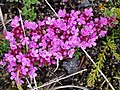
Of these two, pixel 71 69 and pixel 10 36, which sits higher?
pixel 10 36

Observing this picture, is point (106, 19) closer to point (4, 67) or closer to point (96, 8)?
point (96, 8)

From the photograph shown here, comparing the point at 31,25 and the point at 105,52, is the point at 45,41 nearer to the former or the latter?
the point at 31,25

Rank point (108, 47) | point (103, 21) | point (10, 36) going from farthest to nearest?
point (108, 47), point (103, 21), point (10, 36)

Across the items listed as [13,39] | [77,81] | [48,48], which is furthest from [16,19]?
[77,81]

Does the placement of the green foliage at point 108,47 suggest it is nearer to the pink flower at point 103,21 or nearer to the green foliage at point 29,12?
the pink flower at point 103,21

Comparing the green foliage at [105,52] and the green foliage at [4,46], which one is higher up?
the green foliage at [4,46]

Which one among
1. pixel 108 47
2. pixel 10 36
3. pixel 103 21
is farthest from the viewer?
pixel 108 47

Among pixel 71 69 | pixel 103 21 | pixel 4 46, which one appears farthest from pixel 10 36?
pixel 103 21

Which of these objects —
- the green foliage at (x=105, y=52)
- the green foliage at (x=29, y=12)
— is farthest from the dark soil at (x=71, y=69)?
the green foliage at (x=29, y=12)
